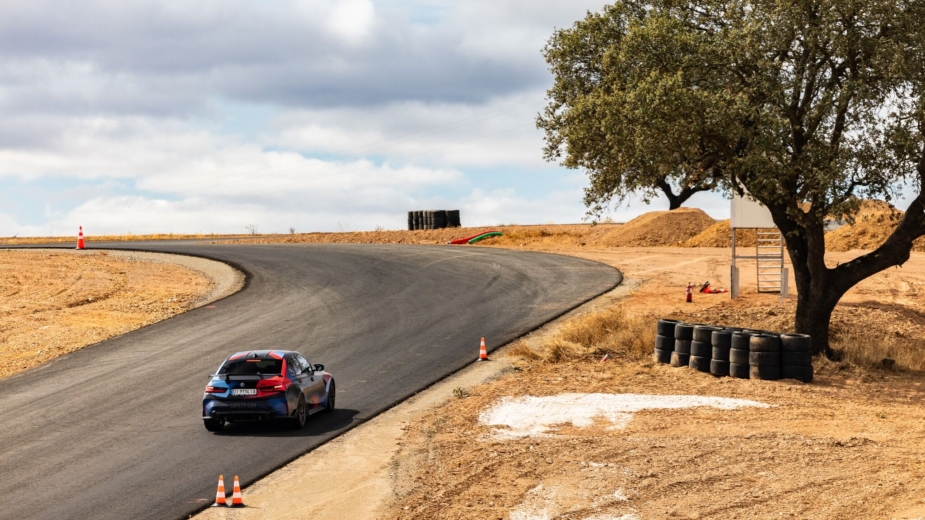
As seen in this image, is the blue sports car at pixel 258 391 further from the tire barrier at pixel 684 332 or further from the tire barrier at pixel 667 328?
the tire barrier at pixel 667 328

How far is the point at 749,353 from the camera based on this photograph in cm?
2361

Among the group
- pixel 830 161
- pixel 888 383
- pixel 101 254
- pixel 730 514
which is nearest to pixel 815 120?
pixel 830 161

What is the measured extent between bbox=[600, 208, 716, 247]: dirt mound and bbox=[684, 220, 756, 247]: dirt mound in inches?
56.4

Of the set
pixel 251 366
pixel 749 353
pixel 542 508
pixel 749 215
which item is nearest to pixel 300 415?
pixel 251 366

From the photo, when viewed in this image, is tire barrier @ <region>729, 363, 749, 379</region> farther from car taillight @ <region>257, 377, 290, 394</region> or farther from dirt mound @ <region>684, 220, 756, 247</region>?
dirt mound @ <region>684, 220, 756, 247</region>

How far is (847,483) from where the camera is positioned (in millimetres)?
13773

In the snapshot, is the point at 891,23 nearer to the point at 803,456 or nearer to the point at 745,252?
the point at 803,456

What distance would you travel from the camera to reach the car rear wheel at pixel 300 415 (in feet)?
64.9

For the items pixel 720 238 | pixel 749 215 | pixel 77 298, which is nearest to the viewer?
pixel 749 215

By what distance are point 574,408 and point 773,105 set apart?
9718 millimetres

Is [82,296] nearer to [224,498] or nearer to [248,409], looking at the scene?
[248,409]

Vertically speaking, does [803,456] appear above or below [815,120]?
below

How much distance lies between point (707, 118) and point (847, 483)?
1177cm

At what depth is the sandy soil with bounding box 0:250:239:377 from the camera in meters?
32.2
